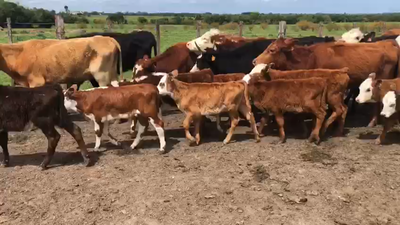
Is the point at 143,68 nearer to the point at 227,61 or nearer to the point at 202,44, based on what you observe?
the point at 227,61

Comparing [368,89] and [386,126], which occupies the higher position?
[368,89]

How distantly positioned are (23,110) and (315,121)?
16.0 ft

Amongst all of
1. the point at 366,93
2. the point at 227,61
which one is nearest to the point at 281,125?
the point at 366,93

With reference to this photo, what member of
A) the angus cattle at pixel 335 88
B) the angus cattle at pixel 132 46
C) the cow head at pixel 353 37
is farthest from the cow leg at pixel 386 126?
the angus cattle at pixel 132 46

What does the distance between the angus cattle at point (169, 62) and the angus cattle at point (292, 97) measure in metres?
2.99

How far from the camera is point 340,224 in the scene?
459 cm

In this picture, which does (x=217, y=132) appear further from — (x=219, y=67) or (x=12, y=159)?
(x=12, y=159)

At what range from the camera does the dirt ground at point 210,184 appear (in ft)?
15.7

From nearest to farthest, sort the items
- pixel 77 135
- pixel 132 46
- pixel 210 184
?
pixel 210 184
pixel 77 135
pixel 132 46

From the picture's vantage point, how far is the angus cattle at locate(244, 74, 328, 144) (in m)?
7.17

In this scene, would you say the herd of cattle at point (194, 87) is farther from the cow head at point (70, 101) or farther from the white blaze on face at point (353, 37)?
the white blaze on face at point (353, 37)

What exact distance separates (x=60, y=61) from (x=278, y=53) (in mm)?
4495

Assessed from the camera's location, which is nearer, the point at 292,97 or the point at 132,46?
the point at 292,97

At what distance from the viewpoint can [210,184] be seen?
18.3 feet
